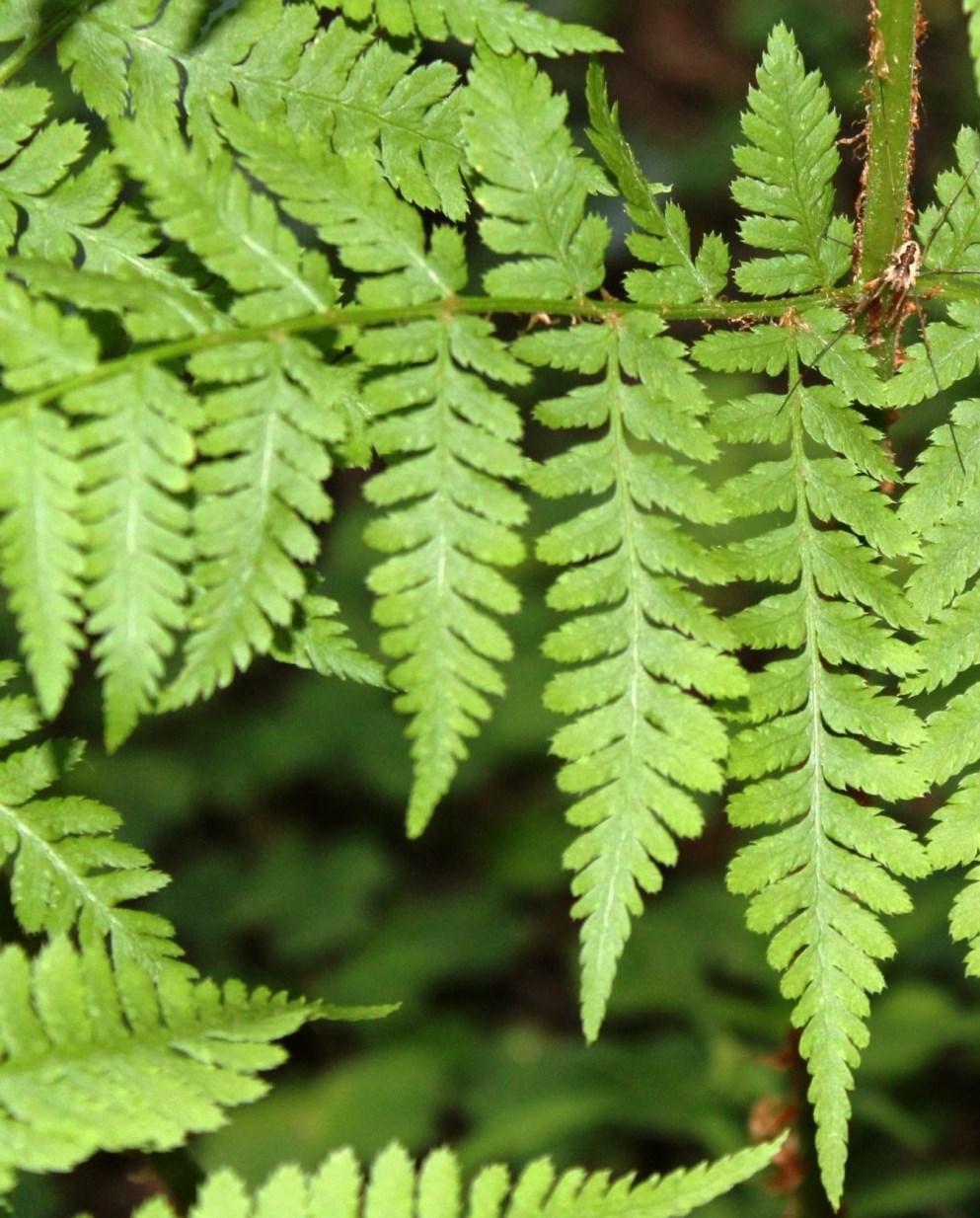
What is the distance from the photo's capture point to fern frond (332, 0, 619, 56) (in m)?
1.91

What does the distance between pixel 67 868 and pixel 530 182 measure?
1.29 metres

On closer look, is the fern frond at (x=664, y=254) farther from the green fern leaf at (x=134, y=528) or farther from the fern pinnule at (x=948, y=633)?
the green fern leaf at (x=134, y=528)

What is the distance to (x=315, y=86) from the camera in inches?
82.0

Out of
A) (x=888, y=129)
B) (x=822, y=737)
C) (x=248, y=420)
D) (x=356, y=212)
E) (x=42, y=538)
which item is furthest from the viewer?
(x=888, y=129)

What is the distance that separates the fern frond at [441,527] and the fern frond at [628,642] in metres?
0.09

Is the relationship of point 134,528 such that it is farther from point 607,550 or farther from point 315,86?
point 315,86

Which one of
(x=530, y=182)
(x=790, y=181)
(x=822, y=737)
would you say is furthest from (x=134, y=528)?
(x=790, y=181)

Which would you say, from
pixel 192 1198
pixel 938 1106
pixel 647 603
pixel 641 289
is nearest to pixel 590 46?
pixel 641 289

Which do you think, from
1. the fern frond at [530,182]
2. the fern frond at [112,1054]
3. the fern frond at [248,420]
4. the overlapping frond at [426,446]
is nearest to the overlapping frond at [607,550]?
the fern frond at [530,182]

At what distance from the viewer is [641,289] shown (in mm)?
2037

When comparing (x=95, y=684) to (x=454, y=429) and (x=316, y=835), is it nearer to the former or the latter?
(x=316, y=835)

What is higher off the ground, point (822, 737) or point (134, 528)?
point (134, 528)

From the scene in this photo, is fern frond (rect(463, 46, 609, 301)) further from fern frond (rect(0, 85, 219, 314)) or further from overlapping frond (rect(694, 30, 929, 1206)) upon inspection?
fern frond (rect(0, 85, 219, 314))

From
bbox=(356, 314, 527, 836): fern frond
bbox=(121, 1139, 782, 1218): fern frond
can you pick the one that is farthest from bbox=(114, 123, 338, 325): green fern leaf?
bbox=(121, 1139, 782, 1218): fern frond
